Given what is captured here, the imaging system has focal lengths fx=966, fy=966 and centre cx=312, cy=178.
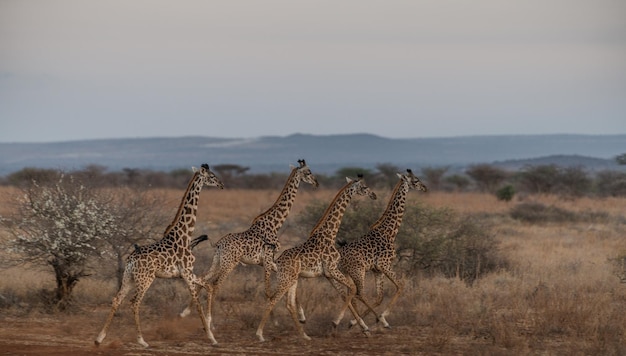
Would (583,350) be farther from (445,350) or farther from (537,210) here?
(537,210)

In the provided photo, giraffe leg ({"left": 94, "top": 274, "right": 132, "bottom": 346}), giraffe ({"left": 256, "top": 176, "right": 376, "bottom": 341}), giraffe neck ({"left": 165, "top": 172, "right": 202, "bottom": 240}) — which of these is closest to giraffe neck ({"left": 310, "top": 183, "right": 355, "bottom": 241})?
giraffe ({"left": 256, "top": 176, "right": 376, "bottom": 341})

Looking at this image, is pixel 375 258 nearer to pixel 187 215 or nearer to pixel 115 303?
pixel 187 215

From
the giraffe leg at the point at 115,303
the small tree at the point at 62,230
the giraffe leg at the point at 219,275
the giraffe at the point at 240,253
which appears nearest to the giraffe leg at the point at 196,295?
the giraffe at the point at 240,253

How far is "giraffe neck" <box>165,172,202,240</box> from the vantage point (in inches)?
434

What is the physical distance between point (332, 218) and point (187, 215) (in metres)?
1.83

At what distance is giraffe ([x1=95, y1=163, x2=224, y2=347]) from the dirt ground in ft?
0.91

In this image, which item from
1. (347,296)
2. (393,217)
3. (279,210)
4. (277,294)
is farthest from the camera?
(393,217)

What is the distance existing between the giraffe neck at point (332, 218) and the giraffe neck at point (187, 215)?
57.2 inches

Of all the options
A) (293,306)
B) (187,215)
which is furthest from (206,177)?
(293,306)

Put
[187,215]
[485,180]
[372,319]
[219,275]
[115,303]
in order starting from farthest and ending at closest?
[485,180] → [372,319] → [219,275] → [187,215] → [115,303]

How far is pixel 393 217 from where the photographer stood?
12.8m

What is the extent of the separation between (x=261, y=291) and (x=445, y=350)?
4.32m

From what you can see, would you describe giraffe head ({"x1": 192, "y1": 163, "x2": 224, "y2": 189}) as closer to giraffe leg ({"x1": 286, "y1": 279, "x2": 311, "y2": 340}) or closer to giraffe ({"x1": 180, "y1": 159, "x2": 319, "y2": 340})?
giraffe ({"x1": 180, "y1": 159, "x2": 319, "y2": 340})

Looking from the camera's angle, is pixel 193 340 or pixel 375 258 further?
pixel 375 258
